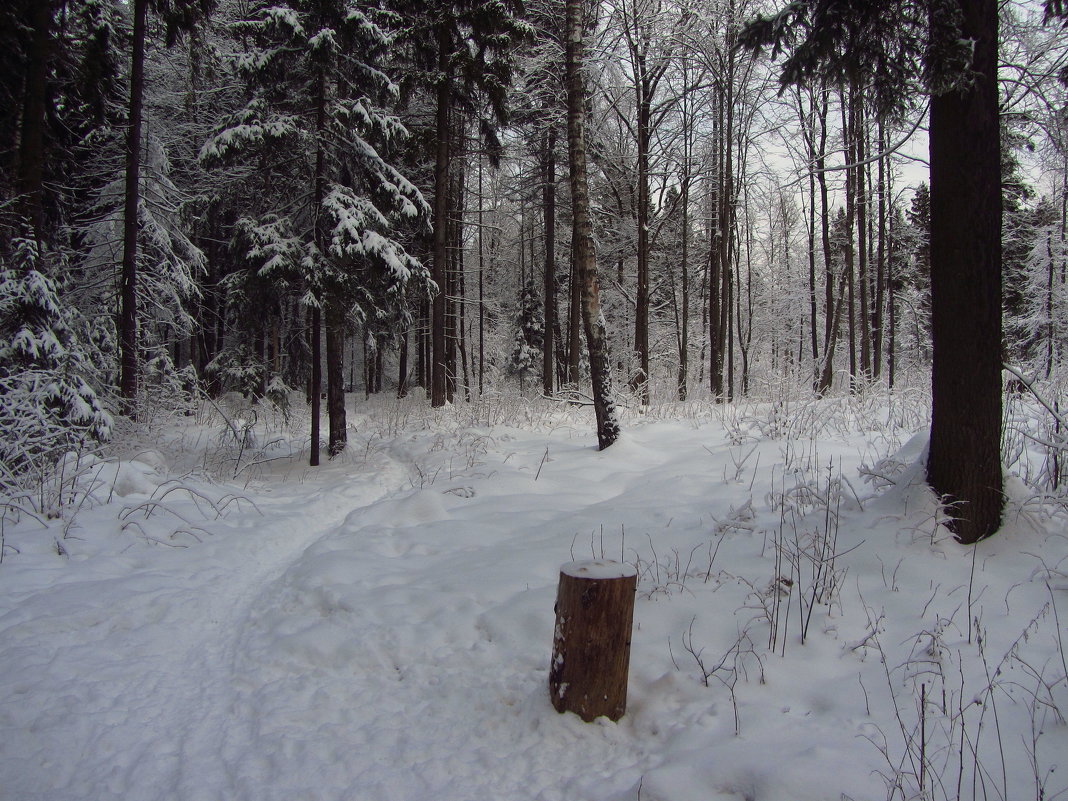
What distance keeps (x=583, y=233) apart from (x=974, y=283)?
16.3 feet

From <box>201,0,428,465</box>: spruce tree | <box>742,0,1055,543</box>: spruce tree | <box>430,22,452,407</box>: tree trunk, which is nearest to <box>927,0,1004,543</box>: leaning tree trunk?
<box>742,0,1055,543</box>: spruce tree

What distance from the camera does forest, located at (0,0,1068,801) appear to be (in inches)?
97.3

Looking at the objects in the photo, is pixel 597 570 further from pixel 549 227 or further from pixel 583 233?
pixel 549 227

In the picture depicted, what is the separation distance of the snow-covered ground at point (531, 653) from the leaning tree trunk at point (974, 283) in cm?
23

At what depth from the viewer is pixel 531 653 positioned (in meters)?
3.16

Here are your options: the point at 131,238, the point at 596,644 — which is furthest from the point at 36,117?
the point at 596,644

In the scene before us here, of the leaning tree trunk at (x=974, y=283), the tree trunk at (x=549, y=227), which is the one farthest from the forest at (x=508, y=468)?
the tree trunk at (x=549, y=227)

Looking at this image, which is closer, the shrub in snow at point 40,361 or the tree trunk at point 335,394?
the shrub in snow at point 40,361

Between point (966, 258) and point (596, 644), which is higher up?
point (966, 258)

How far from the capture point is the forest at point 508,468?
8.11ft

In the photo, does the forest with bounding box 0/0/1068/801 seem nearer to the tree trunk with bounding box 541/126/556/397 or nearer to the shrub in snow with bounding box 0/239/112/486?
the shrub in snow with bounding box 0/239/112/486

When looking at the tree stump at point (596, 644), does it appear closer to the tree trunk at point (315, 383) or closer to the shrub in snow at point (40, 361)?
the shrub in snow at point (40, 361)

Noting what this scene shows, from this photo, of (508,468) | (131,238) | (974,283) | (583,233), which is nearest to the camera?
(974,283)

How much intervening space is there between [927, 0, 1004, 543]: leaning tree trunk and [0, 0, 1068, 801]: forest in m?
0.02
